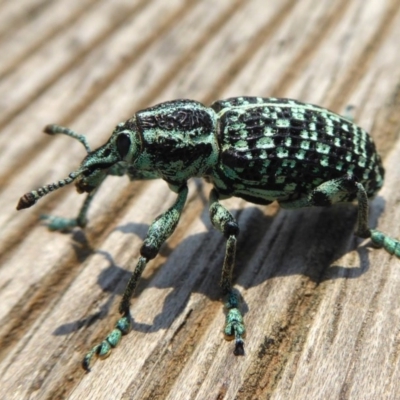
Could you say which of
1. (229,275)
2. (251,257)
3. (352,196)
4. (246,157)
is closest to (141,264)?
(229,275)

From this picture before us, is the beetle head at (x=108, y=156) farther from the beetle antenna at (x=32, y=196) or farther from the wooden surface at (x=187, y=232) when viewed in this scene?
the wooden surface at (x=187, y=232)

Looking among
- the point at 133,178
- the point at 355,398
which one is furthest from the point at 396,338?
the point at 133,178

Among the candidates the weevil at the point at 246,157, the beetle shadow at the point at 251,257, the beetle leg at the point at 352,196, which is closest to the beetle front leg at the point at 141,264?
the weevil at the point at 246,157

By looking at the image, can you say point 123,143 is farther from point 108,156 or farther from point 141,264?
point 141,264

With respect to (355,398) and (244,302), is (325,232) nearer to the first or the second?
(244,302)

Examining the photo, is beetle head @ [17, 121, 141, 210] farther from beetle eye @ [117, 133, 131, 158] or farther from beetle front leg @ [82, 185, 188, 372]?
beetle front leg @ [82, 185, 188, 372]

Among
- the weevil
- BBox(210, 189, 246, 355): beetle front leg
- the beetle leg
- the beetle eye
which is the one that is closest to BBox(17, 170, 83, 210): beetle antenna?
the weevil
